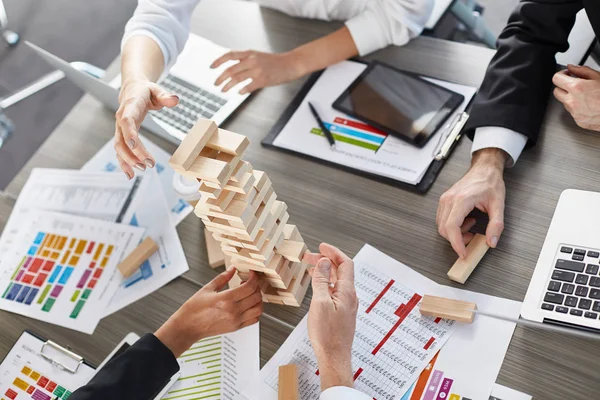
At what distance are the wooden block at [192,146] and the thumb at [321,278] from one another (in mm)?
326

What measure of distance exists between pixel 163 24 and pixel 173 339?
2.62 ft

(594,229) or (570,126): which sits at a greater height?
(570,126)

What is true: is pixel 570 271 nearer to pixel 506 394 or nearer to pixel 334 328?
pixel 506 394

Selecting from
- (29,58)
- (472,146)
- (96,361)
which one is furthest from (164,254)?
(29,58)

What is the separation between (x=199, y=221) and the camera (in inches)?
57.9

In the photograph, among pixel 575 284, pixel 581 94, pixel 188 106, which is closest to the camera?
pixel 575 284

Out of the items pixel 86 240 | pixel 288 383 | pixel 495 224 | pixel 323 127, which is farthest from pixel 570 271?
pixel 86 240

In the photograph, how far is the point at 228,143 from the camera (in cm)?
100

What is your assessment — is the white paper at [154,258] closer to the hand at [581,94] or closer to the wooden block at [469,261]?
the wooden block at [469,261]

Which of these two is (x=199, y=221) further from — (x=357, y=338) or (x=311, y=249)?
(x=357, y=338)

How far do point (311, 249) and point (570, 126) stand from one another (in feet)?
1.97

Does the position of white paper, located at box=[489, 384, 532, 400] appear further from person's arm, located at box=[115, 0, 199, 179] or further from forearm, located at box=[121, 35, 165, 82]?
forearm, located at box=[121, 35, 165, 82]

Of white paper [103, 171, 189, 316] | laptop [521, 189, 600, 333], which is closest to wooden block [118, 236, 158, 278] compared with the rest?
white paper [103, 171, 189, 316]

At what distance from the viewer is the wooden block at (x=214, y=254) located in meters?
1.36
